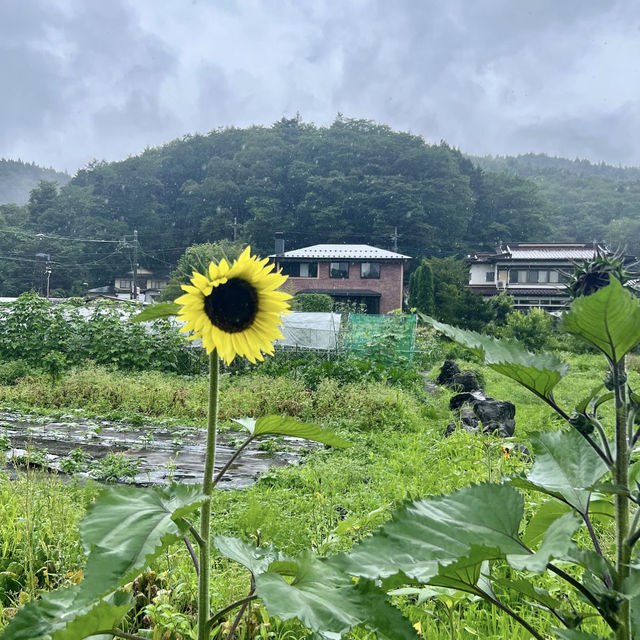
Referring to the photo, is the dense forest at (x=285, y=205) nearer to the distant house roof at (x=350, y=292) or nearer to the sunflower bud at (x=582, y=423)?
the distant house roof at (x=350, y=292)

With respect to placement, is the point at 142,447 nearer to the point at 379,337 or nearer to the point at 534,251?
the point at 379,337

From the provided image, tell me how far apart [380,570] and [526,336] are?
16.4m

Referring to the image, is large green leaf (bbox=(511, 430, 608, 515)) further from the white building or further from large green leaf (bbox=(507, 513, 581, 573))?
the white building

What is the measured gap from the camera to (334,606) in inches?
26.5

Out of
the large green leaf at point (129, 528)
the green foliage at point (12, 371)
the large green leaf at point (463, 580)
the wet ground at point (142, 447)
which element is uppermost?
the large green leaf at point (129, 528)

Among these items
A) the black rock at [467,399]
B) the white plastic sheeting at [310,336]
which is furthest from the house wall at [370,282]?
the black rock at [467,399]

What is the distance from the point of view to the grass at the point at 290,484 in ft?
6.09

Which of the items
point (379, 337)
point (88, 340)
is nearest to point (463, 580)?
point (379, 337)

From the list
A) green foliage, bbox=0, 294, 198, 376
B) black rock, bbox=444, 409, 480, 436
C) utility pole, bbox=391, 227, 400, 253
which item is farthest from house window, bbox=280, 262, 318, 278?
black rock, bbox=444, 409, 480, 436

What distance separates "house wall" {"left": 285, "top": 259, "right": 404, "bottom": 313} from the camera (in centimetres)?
2934

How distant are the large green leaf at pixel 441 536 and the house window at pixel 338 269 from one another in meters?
28.8

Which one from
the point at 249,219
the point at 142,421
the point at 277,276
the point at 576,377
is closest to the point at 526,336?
the point at 576,377

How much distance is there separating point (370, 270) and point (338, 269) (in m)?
1.74

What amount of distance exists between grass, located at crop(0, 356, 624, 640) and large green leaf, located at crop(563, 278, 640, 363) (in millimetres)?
299
